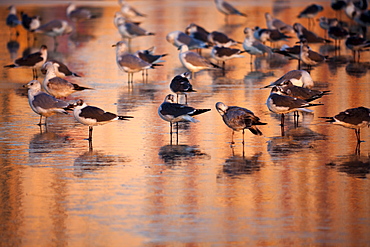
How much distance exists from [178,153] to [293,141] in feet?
6.50

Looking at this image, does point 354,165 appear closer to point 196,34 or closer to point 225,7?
point 196,34

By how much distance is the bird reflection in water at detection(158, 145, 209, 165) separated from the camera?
11.0m

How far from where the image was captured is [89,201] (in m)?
9.03

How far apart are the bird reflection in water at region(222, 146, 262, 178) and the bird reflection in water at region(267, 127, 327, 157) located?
39cm

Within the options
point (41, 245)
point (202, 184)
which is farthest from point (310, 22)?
point (41, 245)

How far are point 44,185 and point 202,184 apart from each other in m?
2.04

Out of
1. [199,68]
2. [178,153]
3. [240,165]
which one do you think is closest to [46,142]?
[178,153]

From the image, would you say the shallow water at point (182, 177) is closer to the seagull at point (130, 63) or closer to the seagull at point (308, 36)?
the seagull at point (130, 63)

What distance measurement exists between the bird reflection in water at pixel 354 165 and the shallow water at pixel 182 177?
0.01 metres

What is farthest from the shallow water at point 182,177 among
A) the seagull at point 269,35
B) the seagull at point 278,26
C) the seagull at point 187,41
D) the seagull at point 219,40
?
the seagull at point 278,26

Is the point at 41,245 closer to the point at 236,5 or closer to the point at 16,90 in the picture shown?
the point at 16,90

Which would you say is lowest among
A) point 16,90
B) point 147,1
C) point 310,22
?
point 16,90

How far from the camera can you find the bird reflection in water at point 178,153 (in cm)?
1102

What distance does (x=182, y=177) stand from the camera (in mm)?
10023
